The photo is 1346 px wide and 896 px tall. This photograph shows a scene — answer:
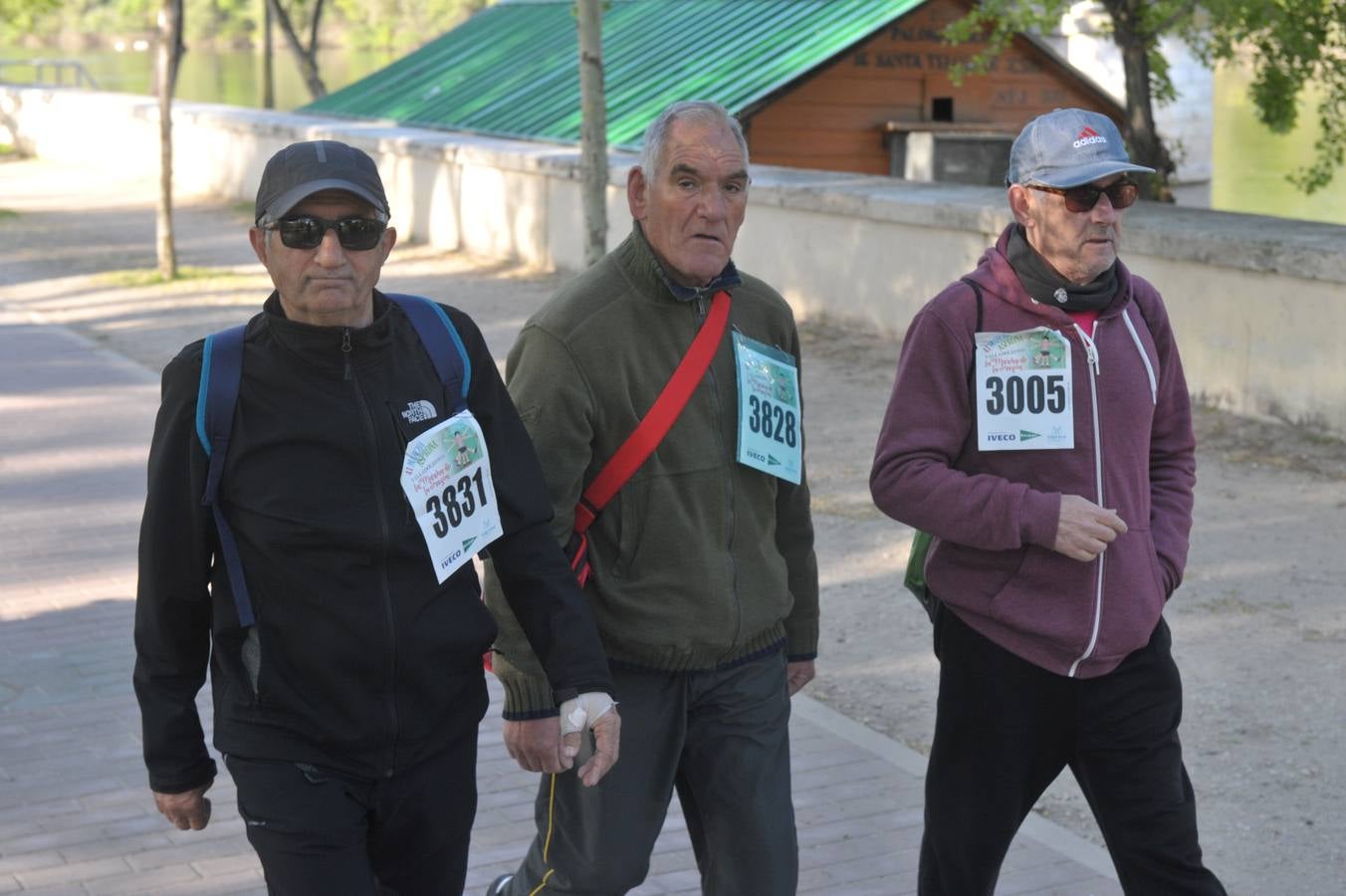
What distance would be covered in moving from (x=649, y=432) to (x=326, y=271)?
0.76m

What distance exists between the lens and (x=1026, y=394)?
352 cm

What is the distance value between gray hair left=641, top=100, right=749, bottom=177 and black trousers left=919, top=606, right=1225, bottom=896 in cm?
108

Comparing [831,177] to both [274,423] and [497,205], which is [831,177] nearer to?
[497,205]

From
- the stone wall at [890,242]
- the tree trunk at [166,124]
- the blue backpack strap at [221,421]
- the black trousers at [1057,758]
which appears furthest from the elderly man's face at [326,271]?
the tree trunk at [166,124]

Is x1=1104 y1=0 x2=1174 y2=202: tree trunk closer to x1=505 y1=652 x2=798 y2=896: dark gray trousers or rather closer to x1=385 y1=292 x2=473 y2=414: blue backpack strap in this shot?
x1=505 y1=652 x2=798 y2=896: dark gray trousers

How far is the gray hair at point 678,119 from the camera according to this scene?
3508 mm

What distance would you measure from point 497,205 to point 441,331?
628 inches

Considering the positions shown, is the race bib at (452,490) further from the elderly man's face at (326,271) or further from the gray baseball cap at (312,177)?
the gray baseball cap at (312,177)

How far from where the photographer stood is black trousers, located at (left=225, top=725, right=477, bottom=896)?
2.98m

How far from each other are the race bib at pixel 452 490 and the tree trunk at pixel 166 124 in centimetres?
1485

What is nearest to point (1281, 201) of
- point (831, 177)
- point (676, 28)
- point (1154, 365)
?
point (676, 28)

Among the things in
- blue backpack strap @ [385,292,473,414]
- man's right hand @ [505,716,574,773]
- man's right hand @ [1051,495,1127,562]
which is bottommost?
man's right hand @ [505,716,574,773]

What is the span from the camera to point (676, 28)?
23109 mm

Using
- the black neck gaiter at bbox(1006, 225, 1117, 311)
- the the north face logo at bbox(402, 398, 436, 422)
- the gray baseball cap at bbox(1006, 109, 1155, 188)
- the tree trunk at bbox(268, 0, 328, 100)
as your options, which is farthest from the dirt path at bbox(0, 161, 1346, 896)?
the tree trunk at bbox(268, 0, 328, 100)
